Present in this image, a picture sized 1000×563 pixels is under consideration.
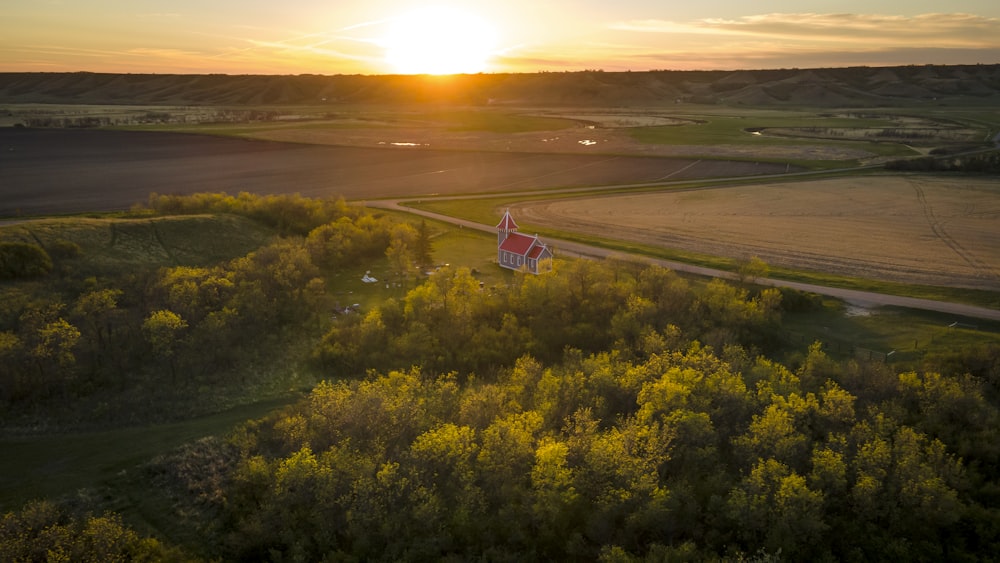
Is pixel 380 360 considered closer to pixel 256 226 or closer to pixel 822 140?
pixel 256 226

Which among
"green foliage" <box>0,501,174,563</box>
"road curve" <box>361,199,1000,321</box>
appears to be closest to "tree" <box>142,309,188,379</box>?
"green foliage" <box>0,501,174,563</box>

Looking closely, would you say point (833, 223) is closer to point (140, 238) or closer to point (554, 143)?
point (140, 238)

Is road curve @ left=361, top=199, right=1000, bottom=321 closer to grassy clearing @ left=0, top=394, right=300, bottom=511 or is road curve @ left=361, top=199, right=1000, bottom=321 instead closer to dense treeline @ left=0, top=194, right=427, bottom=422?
dense treeline @ left=0, top=194, right=427, bottom=422

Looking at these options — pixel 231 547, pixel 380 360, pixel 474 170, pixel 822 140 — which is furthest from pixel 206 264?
pixel 822 140

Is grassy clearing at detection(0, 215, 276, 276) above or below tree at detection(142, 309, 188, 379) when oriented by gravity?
above

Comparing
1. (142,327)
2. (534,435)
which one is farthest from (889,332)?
(142,327)

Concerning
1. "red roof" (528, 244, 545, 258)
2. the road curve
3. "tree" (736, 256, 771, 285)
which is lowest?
the road curve
